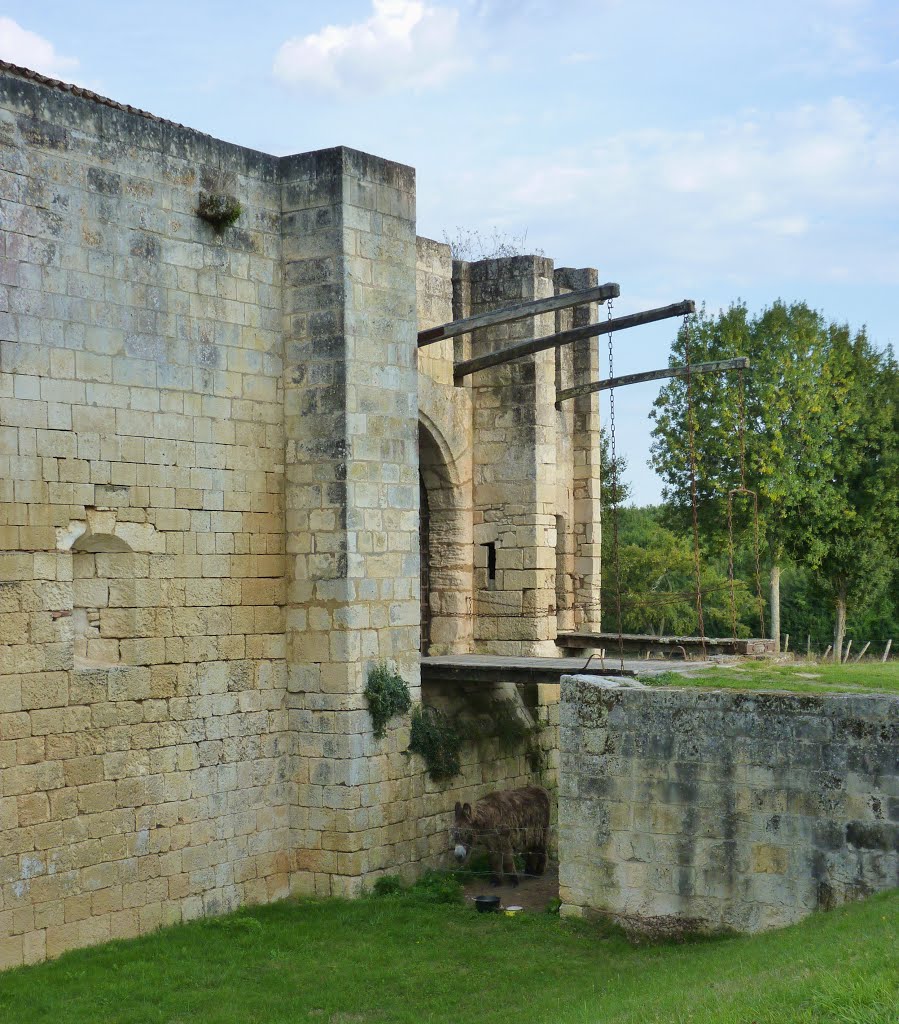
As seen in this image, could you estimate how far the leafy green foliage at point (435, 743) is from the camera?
12.7 meters

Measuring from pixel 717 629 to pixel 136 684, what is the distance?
80.3 ft

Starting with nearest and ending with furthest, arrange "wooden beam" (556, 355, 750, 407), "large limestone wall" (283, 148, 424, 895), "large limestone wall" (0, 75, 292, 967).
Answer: "large limestone wall" (0, 75, 292, 967), "large limestone wall" (283, 148, 424, 895), "wooden beam" (556, 355, 750, 407)

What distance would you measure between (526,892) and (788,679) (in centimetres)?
317

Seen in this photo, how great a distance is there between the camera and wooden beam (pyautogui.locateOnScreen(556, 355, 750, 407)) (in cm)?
1488

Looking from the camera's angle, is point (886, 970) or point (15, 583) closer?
point (886, 970)

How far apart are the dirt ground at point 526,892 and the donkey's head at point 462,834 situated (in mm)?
292

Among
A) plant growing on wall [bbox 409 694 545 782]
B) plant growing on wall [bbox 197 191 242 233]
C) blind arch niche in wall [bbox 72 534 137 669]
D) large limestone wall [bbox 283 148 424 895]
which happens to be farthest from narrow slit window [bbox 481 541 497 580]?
blind arch niche in wall [bbox 72 534 137 669]

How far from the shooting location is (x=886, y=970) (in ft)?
22.3

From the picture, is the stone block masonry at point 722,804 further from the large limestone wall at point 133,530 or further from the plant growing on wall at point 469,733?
the large limestone wall at point 133,530

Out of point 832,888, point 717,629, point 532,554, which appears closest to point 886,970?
point 832,888

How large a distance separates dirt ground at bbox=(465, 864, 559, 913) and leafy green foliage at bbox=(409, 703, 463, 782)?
1.08 m

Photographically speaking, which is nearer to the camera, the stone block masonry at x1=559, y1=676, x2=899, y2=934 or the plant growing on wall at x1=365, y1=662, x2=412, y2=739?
the stone block masonry at x1=559, y1=676, x2=899, y2=934

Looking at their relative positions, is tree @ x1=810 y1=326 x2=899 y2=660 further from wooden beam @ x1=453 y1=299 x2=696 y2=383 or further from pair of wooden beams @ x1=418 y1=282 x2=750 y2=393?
wooden beam @ x1=453 y1=299 x2=696 y2=383

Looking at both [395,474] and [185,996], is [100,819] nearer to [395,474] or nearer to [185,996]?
[185,996]
